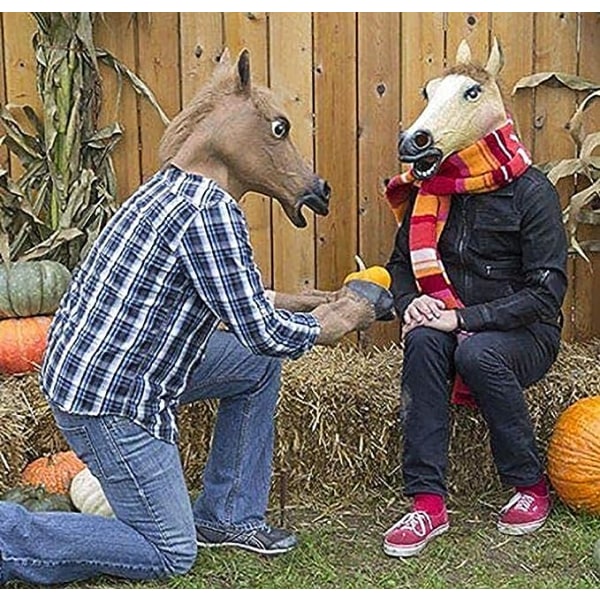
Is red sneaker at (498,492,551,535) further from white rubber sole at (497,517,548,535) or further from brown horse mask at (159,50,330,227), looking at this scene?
brown horse mask at (159,50,330,227)

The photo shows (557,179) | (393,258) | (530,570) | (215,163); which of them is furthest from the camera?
(557,179)

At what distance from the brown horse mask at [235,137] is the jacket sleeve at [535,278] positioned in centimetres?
73

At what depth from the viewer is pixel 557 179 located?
151 inches

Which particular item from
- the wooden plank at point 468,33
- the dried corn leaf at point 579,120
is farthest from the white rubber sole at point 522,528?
the wooden plank at point 468,33

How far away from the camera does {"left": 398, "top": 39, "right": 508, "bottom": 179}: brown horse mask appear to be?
130 inches

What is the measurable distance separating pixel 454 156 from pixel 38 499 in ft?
4.80

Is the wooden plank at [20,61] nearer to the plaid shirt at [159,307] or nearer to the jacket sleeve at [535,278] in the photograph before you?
the plaid shirt at [159,307]

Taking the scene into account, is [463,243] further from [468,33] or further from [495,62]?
[468,33]

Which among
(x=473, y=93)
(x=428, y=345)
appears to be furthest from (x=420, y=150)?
(x=428, y=345)

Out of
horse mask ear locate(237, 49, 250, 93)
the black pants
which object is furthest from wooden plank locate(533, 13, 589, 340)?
horse mask ear locate(237, 49, 250, 93)

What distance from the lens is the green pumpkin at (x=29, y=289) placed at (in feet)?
12.2

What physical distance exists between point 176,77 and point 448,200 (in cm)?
109

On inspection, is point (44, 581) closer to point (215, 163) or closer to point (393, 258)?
point (215, 163)
